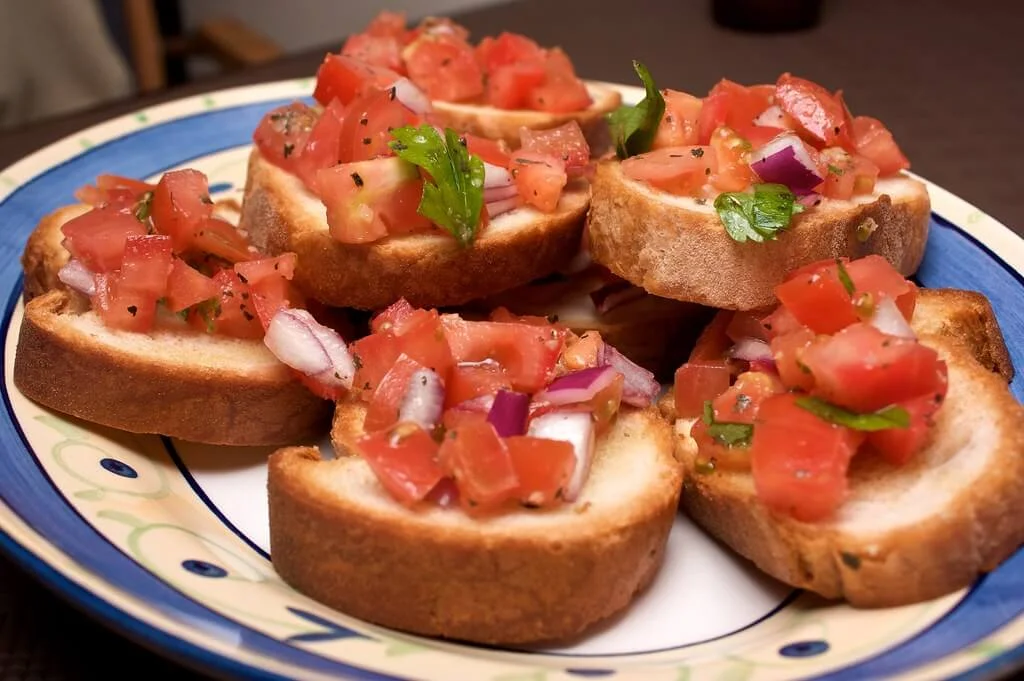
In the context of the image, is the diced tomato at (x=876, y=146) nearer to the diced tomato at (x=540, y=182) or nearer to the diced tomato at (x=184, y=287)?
the diced tomato at (x=540, y=182)

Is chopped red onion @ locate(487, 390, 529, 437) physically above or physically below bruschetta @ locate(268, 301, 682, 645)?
above

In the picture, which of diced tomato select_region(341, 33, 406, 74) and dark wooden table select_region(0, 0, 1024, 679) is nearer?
diced tomato select_region(341, 33, 406, 74)

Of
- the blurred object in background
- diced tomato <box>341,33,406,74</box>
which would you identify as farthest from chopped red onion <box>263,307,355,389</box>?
the blurred object in background

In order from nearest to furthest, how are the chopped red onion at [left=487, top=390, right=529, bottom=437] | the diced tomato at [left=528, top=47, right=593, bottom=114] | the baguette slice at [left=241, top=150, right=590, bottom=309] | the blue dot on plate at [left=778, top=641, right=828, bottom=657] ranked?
the blue dot on plate at [left=778, top=641, right=828, bottom=657] < the chopped red onion at [left=487, top=390, right=529, bottom=437] < the baguette slice at [left=241, top=150, right=590, bottom=309] < the diced tomato at [left=528, top=47, right=593, bottom=114]

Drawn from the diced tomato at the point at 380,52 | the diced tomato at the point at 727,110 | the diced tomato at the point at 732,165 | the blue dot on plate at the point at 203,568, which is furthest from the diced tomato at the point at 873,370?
the diced tomato at the point at 380,52

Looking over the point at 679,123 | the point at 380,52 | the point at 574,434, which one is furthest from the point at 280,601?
the point at 380,52

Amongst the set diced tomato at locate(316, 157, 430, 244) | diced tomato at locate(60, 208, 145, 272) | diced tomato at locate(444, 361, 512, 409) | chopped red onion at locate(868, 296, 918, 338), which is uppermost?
diced tomato at locate(316, 157, 430, 244)

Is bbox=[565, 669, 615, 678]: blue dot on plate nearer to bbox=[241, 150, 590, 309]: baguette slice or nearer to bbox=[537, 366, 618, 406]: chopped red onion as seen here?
bbox=[537, 366, 618, 406]: chopped red onion

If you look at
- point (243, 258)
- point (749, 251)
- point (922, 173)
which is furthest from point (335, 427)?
point (922, 173)

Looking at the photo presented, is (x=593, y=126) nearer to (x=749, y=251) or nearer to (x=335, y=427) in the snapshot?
(x=749, y=251)
